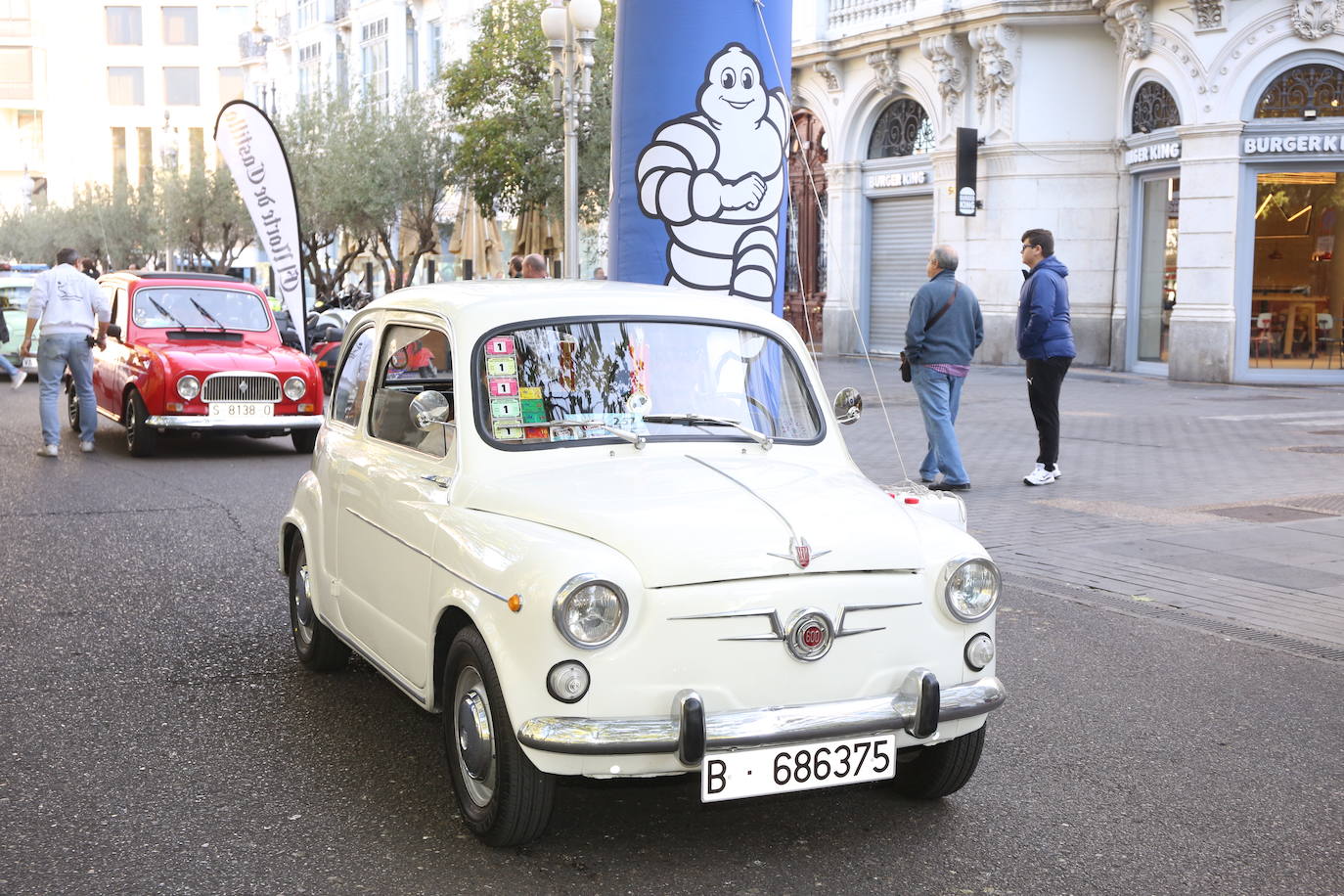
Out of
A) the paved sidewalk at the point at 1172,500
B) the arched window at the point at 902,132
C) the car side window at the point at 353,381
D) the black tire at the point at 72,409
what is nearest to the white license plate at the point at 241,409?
the black tire at the point at 72,409

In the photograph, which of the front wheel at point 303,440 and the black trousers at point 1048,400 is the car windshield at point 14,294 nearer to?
the front wheel at point 303,440

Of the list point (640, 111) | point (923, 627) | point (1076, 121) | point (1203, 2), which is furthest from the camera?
point (1076, 121)

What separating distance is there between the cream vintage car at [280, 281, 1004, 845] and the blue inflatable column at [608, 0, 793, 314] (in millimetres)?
4251

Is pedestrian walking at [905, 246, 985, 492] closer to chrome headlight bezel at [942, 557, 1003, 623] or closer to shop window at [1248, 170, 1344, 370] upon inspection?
chrome headlight bezel at [942, 557, 1003, 623]

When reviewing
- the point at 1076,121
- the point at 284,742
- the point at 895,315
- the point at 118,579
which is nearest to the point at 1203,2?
the point at 1076,121

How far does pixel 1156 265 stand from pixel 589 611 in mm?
21822

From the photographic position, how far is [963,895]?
3.84 meters

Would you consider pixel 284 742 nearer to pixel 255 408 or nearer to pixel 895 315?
pixel 255 408

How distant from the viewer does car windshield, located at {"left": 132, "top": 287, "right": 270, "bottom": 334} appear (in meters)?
14.4


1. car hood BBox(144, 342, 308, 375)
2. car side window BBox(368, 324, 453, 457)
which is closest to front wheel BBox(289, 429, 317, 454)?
car hood BBox(144, 342, 308, 375)

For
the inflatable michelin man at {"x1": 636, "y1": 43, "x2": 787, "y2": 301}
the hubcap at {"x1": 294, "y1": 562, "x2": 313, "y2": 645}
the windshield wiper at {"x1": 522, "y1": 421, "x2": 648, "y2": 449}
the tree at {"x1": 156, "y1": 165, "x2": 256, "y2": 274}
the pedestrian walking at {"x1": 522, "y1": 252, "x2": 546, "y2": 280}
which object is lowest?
the hubcap at {"x1": 294, "y1": 562, "x2": 313, "y2": 645}

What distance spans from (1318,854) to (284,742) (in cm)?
327

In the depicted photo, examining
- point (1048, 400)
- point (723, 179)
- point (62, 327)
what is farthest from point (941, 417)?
point (62, 327)

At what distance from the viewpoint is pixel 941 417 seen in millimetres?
11289
